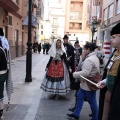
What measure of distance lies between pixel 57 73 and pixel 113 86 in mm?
3937

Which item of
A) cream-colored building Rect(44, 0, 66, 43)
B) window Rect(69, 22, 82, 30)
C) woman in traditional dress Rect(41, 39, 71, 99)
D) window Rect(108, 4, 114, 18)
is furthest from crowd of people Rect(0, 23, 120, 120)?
Result: window Rect(69, 22, 82, 30)

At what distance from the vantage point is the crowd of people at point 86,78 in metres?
3.10

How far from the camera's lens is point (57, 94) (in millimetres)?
6824

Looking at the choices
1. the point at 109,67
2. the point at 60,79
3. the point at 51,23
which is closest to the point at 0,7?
the point at 60,79

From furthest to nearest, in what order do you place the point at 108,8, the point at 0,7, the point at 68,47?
the point at 108,8
the point at 0,7
the point at 68,47

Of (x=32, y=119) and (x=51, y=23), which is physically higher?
(x=51, y=23)

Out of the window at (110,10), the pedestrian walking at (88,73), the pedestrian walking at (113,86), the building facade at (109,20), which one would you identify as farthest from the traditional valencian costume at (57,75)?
the window at (110,10)

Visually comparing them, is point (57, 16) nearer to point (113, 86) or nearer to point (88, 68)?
point (88, 68)

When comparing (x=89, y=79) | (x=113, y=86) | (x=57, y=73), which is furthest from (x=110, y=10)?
(x=113, y=86)

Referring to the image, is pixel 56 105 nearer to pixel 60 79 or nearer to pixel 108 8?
pixel 60 79

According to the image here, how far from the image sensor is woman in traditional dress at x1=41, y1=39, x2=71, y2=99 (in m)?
6.75

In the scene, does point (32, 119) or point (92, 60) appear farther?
point (32, 119)

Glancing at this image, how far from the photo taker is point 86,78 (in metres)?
4.66

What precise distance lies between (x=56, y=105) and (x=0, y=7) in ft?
36.3
